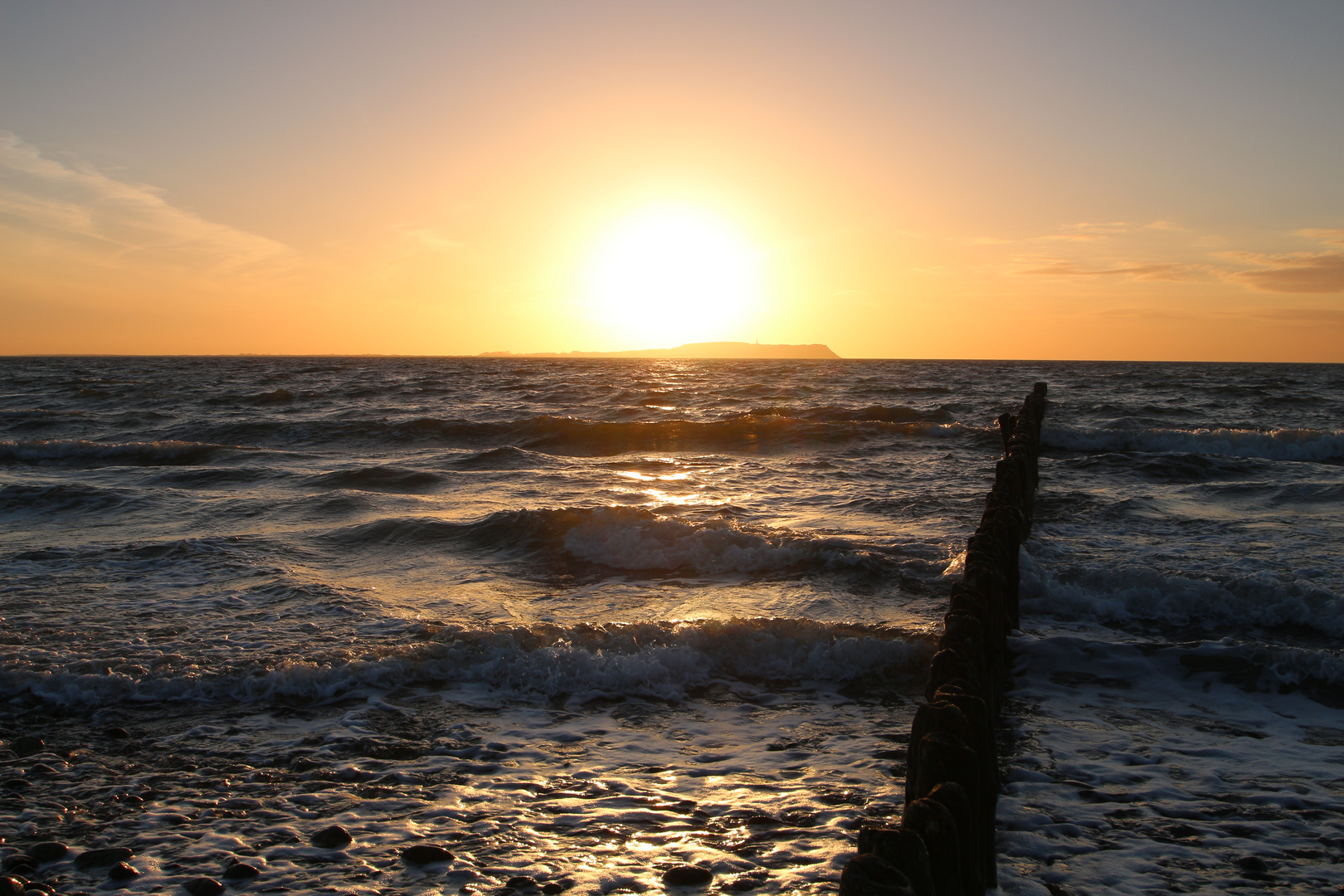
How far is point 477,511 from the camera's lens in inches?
503

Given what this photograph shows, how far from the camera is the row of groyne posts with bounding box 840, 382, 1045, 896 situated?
2.24 meters

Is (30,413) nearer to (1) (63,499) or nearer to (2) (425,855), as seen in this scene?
(1) (63,499)

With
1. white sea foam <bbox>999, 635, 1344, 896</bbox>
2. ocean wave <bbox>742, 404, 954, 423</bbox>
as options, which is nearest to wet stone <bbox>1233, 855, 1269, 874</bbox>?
white sea foam <bbox>999, 635, 1344, 896</bbox>

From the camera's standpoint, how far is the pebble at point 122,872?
3604mm

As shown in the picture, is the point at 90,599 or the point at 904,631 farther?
the point at 90,599

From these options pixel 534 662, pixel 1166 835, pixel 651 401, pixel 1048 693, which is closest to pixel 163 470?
pixel 534 662

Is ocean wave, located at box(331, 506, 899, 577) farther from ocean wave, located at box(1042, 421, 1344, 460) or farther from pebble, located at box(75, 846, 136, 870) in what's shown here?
ocean wave, located at box(1042, 421, 1344, 460)

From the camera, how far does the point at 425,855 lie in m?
3.79

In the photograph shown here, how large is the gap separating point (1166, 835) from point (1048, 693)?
1918 mm

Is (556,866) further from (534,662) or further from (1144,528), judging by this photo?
(1144,528)

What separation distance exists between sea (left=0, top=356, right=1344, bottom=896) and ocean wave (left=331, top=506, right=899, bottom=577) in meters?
0.05

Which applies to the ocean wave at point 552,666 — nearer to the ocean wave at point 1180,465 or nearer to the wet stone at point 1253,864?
the wet stone at point 1253,864

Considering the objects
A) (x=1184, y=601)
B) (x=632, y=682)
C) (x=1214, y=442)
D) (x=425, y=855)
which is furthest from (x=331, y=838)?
(x=1214, y=442)

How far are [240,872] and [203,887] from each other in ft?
0.49
